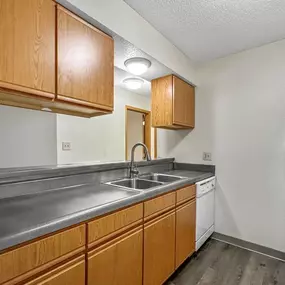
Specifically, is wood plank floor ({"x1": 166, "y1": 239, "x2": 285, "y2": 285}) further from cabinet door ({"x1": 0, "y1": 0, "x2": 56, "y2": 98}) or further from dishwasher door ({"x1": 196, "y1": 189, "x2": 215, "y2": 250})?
cabinet door ({"x1": 0, "y1": 0, "x2": 56, "y2": 98})

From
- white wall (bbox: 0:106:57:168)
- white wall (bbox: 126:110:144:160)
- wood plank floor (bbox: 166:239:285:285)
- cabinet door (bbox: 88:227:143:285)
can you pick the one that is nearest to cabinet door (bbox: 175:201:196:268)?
wood plank floor (bbox: 166:239:285:285)

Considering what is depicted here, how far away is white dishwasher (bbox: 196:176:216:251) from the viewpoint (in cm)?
214

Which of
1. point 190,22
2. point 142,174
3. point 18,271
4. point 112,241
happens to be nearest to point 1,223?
point 18,271

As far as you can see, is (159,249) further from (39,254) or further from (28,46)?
(28,46)

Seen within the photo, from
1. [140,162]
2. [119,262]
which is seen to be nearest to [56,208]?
[119,262]

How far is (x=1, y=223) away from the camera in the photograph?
87 cm

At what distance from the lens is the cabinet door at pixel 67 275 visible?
2.80ft

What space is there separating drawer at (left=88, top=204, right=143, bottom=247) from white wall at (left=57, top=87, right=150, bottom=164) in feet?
5.39

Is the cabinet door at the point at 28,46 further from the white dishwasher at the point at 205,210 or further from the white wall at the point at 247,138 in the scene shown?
the white wall at the point at 247,138

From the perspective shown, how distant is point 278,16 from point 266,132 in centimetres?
111

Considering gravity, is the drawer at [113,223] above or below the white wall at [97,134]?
below

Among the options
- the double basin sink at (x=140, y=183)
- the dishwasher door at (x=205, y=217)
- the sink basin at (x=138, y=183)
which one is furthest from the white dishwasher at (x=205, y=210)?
the sink basin at (x=138, y=183)

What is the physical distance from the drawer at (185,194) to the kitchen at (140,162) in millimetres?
18

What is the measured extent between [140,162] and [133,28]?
1.36 metres
